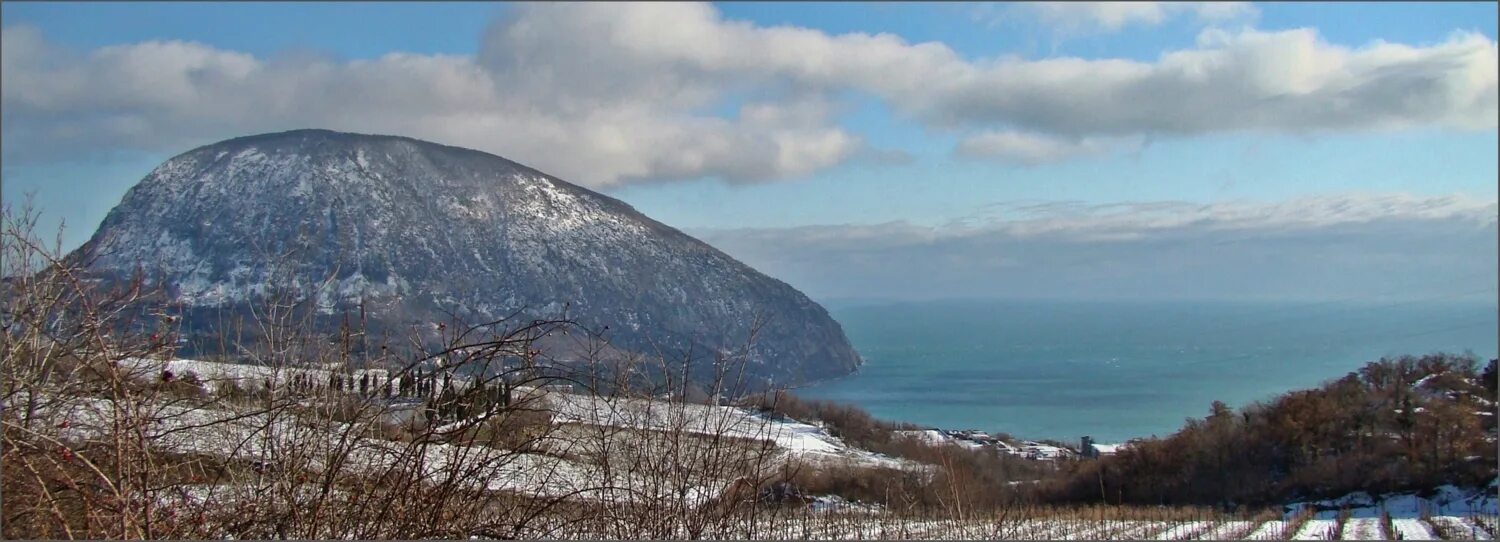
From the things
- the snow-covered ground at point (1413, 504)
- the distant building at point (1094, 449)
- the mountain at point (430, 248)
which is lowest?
the snow-covered ground at point (1413, 504)

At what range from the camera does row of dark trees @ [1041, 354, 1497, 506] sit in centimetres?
1071

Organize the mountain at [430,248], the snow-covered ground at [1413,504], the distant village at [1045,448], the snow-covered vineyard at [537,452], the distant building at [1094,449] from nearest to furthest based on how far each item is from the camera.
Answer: the snow-covered vineyard at [537,452], the mountain at [430,248], the snow-covered ground at [1413,504], the distant village at [1045,448], the distant building at [1094,449]

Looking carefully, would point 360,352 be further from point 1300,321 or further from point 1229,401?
point 1300,321

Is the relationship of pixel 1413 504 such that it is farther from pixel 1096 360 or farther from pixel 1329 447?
pixel 1096 360

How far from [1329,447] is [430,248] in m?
15.4

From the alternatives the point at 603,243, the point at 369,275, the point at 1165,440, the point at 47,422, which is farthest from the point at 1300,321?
the point at 47,422

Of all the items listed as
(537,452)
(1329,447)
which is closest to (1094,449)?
(1329,447)

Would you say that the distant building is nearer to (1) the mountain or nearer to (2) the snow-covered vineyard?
(1) the mountain

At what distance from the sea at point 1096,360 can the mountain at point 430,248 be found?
7.16 ft

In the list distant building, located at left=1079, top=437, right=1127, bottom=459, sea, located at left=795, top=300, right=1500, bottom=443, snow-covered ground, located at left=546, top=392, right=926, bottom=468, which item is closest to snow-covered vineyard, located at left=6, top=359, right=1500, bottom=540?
snow-covered ground, located at left=546, top=392, right=926, bottom=468

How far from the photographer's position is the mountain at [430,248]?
204 inches

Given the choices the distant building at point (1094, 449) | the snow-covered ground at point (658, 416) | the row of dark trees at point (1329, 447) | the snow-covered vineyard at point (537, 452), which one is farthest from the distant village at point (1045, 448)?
the snow-covered vineyard at point (537, 452)

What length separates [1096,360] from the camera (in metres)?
20.5

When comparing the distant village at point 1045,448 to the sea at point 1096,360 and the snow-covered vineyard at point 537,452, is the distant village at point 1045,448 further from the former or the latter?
the snow-covered vineyard at point 537,452
